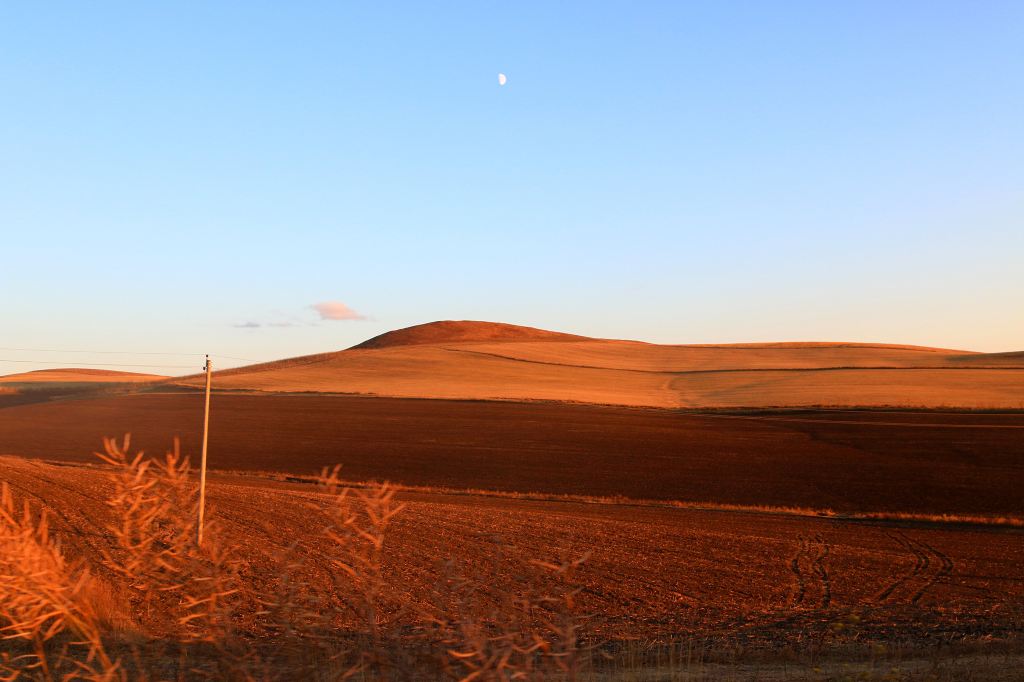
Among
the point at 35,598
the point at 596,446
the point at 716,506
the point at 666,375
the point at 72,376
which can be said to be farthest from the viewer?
the point at 72,376

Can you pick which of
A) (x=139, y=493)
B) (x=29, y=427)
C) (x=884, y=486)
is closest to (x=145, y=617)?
(x=139, y=493)

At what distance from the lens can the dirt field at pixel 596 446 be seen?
31.5 meters

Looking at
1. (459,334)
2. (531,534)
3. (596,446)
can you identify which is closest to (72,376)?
(459,334)

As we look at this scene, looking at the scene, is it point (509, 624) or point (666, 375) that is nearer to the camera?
point (509, 624)

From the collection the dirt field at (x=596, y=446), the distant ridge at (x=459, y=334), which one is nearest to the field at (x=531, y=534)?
the dirt field at (x=596, y=446)

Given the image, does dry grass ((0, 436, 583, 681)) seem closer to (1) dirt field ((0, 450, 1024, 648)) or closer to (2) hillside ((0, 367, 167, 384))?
(1) dirt field ((0, 450, 1024, 648))

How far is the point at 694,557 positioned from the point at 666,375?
206 ft

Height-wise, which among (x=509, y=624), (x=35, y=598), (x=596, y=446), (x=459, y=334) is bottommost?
(x=596, y=446)

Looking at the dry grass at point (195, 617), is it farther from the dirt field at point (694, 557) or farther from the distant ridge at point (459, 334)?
the distant ridge at point (459, 334)

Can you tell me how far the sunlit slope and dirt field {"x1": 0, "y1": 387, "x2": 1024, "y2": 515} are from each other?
232 inches

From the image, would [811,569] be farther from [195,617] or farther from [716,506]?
[195,617]

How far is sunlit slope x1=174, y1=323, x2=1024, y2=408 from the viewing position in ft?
198

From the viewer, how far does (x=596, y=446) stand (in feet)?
136

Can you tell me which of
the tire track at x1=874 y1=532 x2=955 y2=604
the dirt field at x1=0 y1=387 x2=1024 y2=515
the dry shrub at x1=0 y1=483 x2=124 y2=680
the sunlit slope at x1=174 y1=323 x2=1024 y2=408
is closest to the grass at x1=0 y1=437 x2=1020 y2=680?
the dry shrub at x1=0 y1=483 x2=124 y2=680
